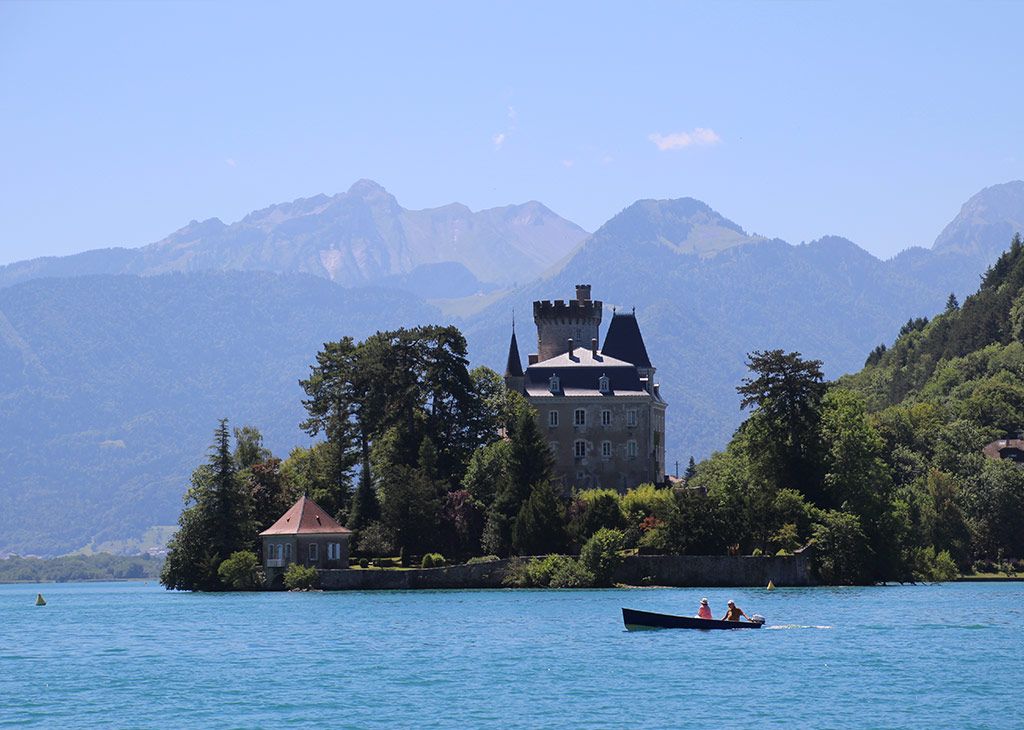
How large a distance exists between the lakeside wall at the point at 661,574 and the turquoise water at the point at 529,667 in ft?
24.5

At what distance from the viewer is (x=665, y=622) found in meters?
73.6

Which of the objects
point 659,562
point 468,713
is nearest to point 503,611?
point 659,562

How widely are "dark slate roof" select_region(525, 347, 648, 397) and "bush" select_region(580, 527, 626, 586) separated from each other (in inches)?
1130

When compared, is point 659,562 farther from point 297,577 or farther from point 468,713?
point 468,713

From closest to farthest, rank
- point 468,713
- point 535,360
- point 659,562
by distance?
point 468,713, point 659,562, point 535,360

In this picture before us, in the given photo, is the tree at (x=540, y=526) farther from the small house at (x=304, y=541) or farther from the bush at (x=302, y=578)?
the bush at (x=302, y=578)

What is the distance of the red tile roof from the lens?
118 meters

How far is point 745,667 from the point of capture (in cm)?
6334

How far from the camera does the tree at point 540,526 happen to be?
11275 centimetres

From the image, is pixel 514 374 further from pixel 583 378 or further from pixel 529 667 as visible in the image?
pixel 529 667

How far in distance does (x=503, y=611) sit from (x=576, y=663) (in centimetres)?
2632

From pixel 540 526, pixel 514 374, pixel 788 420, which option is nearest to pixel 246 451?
pixel 514 374

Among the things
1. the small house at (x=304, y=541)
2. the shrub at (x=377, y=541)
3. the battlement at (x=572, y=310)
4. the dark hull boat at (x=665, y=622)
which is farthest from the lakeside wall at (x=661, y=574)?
the battlement at (x=572, y=310)

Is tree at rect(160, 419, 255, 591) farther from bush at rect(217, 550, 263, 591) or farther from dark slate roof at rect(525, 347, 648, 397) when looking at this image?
dark slate roof at rect(525, 347, 648, 397)
